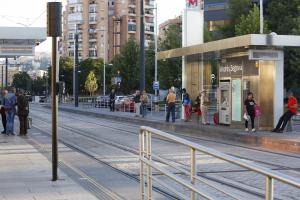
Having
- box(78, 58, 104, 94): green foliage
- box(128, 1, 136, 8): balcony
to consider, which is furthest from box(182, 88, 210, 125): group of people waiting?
box(128, 1, 136, 8): balcony

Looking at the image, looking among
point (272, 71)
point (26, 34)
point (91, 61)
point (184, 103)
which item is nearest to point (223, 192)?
point (272, 71)

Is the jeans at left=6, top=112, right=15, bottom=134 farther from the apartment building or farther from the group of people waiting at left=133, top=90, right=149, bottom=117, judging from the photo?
the apartment building

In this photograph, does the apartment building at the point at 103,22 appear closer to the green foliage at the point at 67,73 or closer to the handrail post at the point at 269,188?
the green foliage at the point at 67,73

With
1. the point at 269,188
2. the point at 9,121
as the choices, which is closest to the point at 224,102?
the point at 9,121

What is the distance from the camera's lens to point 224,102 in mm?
25609

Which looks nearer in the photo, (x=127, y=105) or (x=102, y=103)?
(x=127, y=105)

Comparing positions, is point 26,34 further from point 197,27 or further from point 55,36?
point 55,36

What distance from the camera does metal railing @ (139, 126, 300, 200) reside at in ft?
13.6

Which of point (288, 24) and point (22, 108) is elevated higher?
point (288, 24)

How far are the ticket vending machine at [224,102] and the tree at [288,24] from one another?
28.5 meters

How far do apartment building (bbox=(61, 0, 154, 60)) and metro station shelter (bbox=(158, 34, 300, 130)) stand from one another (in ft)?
420

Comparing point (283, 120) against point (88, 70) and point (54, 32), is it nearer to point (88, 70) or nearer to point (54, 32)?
point (54, 32)

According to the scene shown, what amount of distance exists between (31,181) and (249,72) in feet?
47.5

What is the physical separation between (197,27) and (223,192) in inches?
1056
